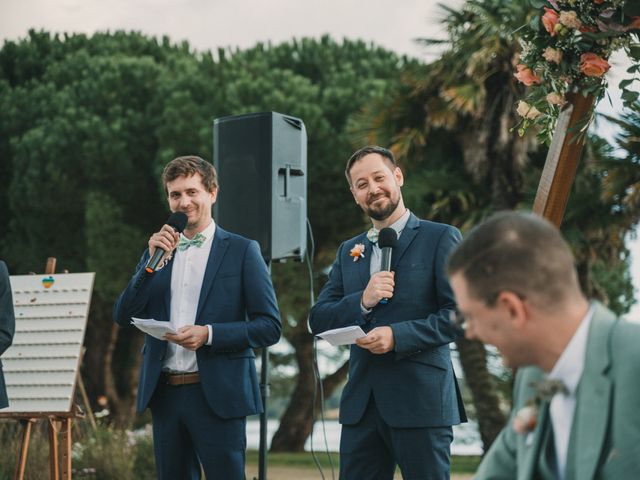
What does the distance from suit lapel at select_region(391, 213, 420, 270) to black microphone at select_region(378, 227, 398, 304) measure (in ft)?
0.20

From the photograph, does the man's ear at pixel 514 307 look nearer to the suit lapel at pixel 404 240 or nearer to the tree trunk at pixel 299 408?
the suit lapel at pixel 404 240

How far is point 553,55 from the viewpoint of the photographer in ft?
12.6

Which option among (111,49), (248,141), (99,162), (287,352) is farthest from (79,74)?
(248,141)

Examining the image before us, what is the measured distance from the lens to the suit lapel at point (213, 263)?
4.39m

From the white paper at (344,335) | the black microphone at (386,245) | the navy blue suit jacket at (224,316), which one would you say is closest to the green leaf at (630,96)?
the black microphone at (386,245)

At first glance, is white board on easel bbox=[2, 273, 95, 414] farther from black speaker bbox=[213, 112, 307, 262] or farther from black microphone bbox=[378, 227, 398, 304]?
black microphone bbox=[378, 227, 398, 304]

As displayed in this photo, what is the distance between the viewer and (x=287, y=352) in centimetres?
2212

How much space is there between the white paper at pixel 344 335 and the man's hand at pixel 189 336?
55 cm

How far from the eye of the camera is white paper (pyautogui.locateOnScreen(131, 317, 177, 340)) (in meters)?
4.05

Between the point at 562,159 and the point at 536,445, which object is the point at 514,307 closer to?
the point at 536,445

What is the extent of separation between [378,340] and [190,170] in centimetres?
123

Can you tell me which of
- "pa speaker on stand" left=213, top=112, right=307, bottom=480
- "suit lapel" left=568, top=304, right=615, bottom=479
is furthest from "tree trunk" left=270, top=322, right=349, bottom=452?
"suit lapel" left=568, top=304, right=615, bottom=479

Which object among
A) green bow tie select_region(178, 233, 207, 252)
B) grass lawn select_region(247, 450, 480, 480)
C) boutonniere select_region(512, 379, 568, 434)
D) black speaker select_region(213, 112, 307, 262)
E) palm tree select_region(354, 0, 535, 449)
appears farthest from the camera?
palm tree select_region(354, 0, 535, 449)

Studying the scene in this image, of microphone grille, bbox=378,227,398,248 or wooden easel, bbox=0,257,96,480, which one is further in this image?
wooden easel, bbox=0,257,96,480
